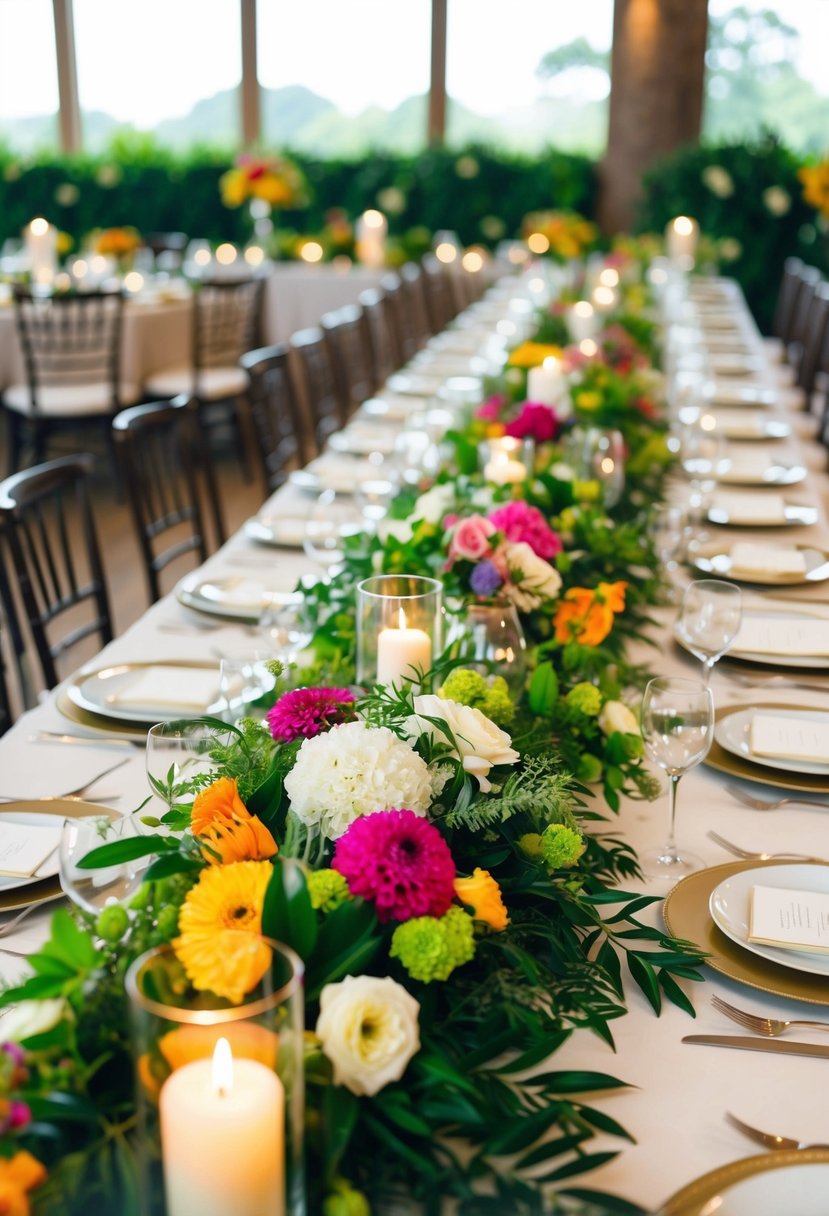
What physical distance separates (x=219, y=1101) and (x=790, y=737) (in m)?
1.20

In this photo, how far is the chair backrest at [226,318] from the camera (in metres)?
6.75

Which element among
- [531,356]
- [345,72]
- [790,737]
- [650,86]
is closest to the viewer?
[790,737]

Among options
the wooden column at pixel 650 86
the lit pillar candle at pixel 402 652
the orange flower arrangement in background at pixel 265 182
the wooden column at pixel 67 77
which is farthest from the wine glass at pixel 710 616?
the wooden column at pixel 67 77

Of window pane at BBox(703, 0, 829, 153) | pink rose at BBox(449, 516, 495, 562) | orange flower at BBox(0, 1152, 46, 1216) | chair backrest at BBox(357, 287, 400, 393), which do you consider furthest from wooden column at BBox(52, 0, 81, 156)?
orange flower at BBox(0, 1152, 46, 1216)

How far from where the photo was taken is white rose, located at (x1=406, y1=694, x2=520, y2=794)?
3.92ft

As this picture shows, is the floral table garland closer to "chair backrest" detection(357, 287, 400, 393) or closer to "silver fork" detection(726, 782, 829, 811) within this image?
"silver fork" detection(726, 782, 829, 811)

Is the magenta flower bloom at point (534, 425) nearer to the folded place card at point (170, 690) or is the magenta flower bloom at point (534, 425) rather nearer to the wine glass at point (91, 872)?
the folded place card at point (170, 690)

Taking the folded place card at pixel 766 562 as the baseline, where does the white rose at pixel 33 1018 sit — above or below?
above

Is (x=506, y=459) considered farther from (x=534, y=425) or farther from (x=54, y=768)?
(x=54, y=768)

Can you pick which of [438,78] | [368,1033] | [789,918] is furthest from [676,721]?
[438,78]

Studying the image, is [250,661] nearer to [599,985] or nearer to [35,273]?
[599,985]

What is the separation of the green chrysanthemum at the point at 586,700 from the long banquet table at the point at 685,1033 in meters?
0.16

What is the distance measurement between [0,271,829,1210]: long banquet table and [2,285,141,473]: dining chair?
13.5ft

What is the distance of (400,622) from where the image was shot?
1522 millimetres
